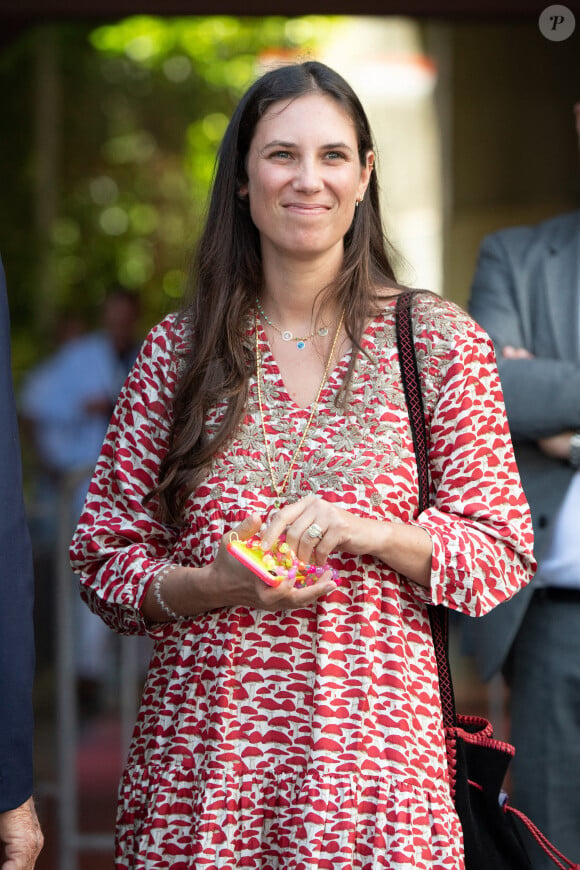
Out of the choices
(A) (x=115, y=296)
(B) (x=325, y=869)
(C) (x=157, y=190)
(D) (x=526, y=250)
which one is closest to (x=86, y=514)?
(B) (x=325, y=869)

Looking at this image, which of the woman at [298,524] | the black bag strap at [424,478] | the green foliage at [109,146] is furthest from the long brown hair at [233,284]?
the green foliage at [109,146]

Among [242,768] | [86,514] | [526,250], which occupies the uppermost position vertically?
[526,250]

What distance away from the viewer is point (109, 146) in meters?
15.7

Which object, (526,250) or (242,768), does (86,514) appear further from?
(526,250)

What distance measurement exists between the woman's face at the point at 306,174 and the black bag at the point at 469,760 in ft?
0.84

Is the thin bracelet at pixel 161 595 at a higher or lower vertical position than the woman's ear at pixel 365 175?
lower

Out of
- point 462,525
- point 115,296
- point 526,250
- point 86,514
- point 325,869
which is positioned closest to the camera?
point 325,869

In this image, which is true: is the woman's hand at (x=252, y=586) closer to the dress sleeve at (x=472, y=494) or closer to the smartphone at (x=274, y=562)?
the smartphone at (x=274, y=562)

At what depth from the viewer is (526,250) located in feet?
12.0

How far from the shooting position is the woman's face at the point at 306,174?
8.50 feet

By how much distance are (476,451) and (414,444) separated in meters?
0.12

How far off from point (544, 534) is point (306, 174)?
1318mm

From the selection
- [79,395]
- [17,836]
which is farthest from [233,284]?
[79,395]

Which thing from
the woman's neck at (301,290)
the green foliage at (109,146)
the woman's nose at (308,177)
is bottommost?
the woman's neck at (301,290)
